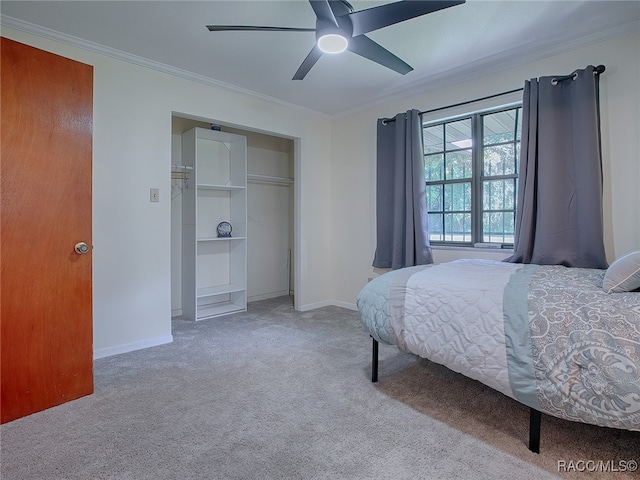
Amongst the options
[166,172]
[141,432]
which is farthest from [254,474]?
[166,172]

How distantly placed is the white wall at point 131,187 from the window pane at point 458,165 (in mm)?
2313

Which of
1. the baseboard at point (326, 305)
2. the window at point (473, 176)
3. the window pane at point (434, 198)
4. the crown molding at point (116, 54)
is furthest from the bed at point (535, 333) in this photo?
the crown molding at point (116, 54)

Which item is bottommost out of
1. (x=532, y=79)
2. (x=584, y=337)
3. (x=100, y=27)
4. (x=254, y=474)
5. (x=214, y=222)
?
(x=254, y=474)

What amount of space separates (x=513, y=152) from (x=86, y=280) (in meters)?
3.40

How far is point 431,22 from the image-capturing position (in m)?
2.34

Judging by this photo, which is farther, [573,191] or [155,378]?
[573,191]

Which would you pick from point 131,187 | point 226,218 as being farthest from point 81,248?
point 226,218

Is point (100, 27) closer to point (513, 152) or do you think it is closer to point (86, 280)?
point (86, 280)

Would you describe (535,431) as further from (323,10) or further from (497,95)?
(497,95)

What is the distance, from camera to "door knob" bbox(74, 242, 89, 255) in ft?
6.45

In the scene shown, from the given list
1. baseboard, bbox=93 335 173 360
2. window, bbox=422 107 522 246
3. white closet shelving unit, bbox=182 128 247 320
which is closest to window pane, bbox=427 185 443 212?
window, bbox=422 107 522 246

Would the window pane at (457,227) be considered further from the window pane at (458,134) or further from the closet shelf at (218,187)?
the closet shelf at (218,187)

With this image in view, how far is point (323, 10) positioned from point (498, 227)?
7.81 feet

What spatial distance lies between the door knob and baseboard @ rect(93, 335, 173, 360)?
107 cm
